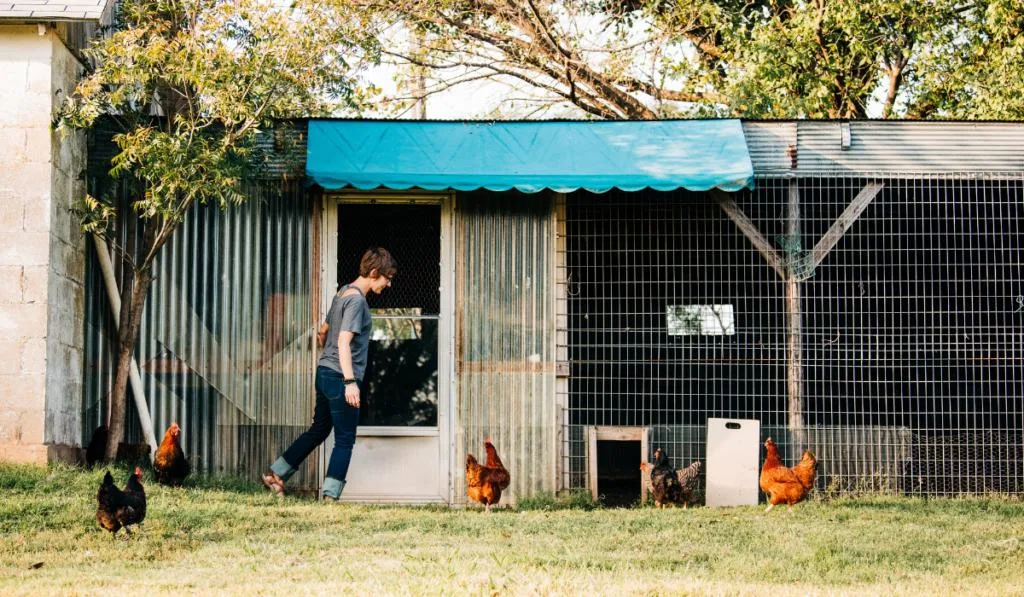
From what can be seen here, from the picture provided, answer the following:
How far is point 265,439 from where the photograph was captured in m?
10.4

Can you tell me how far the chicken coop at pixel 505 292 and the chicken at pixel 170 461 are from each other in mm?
857

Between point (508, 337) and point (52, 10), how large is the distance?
4207 millimetres

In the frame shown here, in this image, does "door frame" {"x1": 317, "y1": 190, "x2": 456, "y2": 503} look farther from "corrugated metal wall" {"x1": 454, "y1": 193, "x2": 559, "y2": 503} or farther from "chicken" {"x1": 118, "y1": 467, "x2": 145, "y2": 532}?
"chicken" {"x1": 118, "y1": 467, "x2": 145, "y2": 532}

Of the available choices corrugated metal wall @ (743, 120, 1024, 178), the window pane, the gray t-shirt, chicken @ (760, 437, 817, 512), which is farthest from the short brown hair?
corrugated metal wall @ (743, 120, 1024, 178)

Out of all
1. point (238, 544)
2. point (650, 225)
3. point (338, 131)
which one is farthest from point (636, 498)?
point (238, 544)

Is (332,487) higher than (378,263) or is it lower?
lower

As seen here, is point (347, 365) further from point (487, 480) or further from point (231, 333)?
point (231, 333)

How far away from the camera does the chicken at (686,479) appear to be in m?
10.1

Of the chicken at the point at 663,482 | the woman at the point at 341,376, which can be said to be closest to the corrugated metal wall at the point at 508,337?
the chicken at the point at 663,482

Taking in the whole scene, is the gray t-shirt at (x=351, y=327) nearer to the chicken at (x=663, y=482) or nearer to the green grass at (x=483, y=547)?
the green grass at (x=483, y=547)

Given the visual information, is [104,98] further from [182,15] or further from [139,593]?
[139,593]

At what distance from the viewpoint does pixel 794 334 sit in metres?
10.5

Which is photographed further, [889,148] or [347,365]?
[889,148]


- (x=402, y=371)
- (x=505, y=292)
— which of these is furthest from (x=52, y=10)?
(x=505, y=292)
